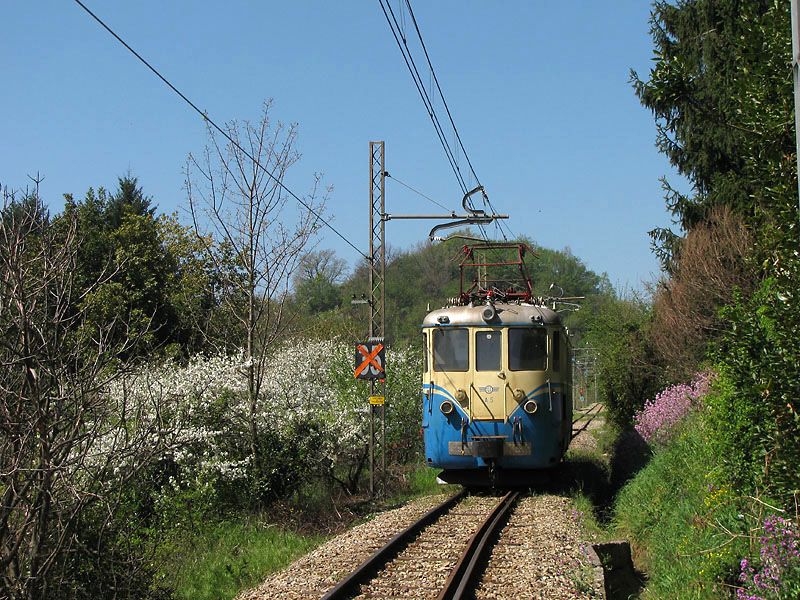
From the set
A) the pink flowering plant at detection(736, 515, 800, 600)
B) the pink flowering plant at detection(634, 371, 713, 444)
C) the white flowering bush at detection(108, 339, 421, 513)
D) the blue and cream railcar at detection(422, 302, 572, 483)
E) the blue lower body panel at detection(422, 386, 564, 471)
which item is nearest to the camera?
the pink flowering plant at detection(736, 515, 800, 600)

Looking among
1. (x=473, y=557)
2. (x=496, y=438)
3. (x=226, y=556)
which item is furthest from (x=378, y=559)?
(x=496, y=438)

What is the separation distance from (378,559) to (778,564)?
4.98 meters

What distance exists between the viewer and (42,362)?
6902 millimetres

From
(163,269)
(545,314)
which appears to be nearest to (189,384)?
(545,314)

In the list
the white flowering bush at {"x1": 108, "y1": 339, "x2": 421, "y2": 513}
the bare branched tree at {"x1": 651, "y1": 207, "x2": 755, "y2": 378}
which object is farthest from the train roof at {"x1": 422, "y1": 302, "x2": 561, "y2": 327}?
the bare branched tree at {"x1": 651, "y1": 207, "x2": 755, "y2": 378}

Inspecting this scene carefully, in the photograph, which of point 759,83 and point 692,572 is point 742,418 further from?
point 759,83

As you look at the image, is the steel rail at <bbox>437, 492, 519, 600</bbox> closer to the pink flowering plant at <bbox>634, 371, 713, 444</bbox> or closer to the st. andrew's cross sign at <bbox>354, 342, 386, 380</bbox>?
the st. andrew's cross sign at <bbox>354, 342, 386, 380</bbox>

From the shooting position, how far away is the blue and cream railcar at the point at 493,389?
15.1 meters

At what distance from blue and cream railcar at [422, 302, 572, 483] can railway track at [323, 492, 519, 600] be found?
1266 millimetres

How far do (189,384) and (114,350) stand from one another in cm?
700

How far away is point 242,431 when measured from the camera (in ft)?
47.3

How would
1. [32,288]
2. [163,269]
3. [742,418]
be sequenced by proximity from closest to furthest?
[32,288]
[742,418]
[163,269]

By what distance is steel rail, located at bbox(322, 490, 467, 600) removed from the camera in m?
8.73

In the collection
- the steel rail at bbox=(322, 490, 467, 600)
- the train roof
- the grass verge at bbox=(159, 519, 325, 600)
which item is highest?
the train roof
